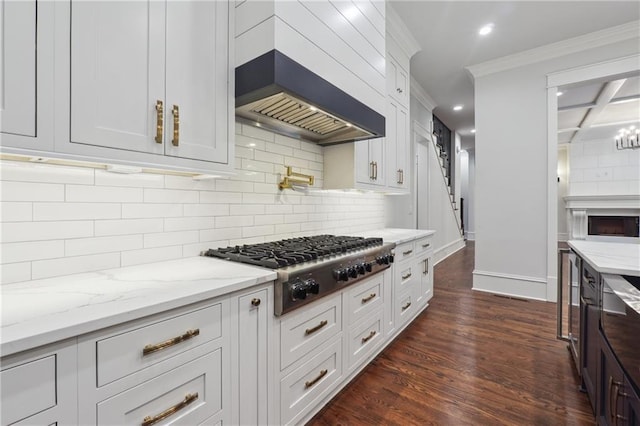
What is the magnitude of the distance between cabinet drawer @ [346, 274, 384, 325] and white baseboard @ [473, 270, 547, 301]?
8.48ft

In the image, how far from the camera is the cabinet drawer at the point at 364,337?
6.15ft

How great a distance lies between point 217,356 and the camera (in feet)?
3.58

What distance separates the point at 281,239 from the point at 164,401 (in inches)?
52.4

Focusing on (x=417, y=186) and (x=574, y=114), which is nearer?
(x=417, y=186)

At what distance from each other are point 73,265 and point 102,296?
1.46 ft

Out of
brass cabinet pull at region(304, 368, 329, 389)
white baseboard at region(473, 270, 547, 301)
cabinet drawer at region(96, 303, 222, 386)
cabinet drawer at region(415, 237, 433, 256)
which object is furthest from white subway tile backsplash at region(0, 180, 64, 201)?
white baseboard at region(473, 270, 547, 301)

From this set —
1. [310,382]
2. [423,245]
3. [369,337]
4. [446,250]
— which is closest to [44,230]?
[310,382]

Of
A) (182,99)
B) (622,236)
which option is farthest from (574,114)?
(182,99)

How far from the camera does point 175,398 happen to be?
0.98 metres

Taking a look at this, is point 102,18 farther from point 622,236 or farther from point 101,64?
point 622,236

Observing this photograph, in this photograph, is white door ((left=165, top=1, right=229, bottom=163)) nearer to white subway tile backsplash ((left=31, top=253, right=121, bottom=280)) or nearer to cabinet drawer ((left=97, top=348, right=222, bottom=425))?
white subway tile backsplash ((left=31, top=253, right=121, bottom=280))

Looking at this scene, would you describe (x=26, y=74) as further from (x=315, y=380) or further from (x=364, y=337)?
(x=364, y=337)

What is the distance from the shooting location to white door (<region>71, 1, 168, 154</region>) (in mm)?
1004

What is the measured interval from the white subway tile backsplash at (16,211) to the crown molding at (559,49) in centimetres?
487
